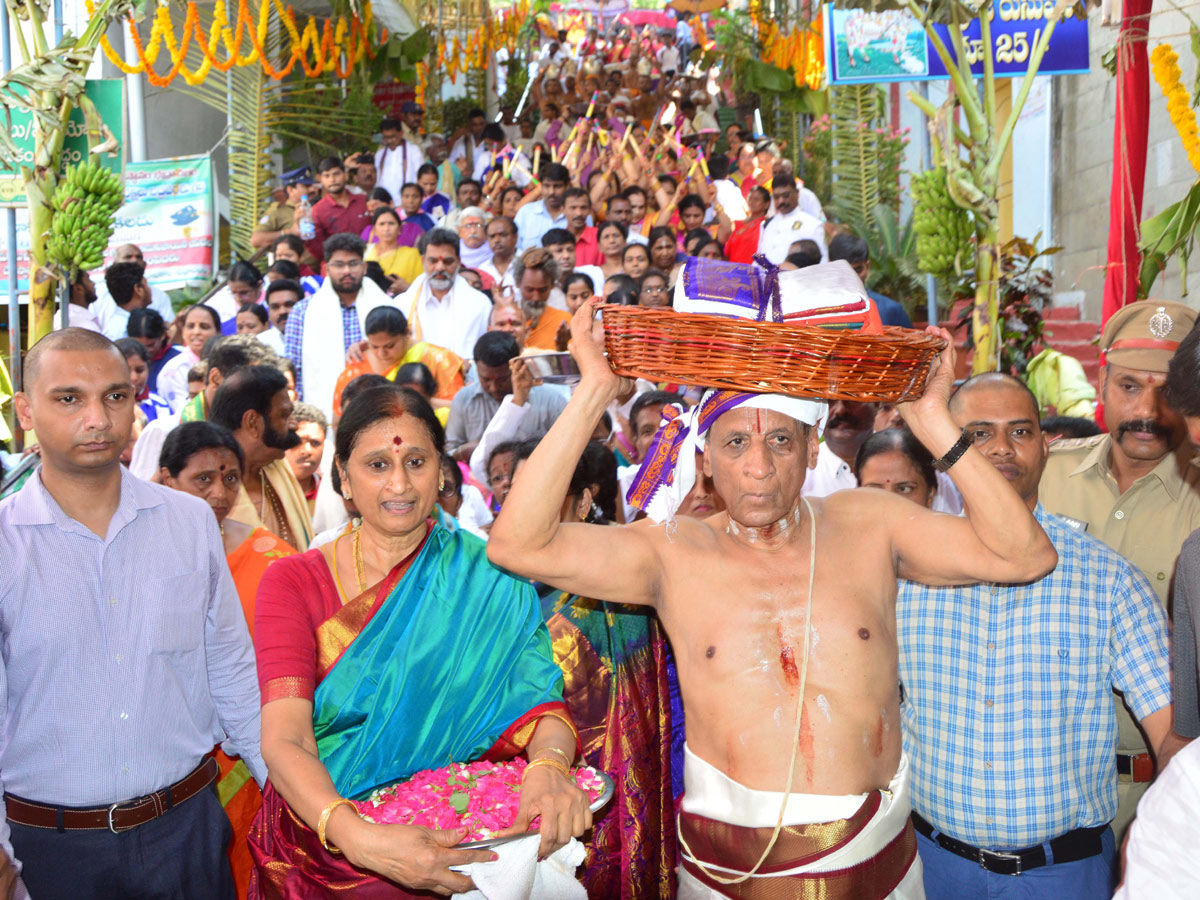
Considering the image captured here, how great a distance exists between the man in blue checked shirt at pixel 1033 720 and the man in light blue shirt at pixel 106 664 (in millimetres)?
1841

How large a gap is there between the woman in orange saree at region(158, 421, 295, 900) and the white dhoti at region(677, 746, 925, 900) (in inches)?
67.6

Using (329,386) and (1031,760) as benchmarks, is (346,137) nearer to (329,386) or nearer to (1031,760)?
(329,386)

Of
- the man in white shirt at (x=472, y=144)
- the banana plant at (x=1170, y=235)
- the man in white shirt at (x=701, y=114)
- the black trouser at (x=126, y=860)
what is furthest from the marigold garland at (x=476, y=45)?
the black trouser at (x=126, y=860)

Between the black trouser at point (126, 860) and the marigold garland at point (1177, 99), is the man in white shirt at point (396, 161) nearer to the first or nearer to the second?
the marigold garland at point (1177, 99)

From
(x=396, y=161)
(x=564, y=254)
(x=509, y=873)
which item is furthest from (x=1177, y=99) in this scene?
(x=396, y=161)

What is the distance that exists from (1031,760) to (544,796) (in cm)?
125

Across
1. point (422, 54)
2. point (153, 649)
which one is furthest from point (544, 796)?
point (422, 54)

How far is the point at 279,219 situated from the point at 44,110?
8.07 metres

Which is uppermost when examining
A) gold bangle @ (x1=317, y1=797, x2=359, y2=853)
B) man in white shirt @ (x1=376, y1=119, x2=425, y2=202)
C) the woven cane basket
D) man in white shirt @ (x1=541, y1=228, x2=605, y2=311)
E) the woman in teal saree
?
man in white shirt @ (x1=376, y1=119, x2=425, y2=202)

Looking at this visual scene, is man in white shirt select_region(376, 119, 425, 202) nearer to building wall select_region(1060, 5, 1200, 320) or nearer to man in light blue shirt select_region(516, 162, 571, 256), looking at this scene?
man in light blue shirt select_region(516, 162, 571, 256)

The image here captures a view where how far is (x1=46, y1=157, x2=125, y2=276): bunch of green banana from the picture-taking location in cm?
606

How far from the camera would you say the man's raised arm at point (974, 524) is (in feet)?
7.87

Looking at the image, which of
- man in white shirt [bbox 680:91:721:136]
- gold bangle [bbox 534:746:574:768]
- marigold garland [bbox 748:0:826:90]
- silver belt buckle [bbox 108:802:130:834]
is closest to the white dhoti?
gold bangle [bbox 534:746:574:768]

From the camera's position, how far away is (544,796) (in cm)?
231
